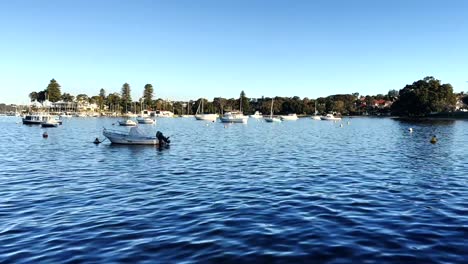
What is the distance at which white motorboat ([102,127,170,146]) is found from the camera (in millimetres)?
57844

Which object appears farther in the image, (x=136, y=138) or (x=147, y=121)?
(x=147, y=121)

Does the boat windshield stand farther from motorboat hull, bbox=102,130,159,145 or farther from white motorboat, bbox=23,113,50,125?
white motorboat, bbox=23,113,50,125

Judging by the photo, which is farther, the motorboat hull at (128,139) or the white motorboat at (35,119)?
the white motorboat at (35,119)

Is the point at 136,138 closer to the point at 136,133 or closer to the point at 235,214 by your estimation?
the point at 136,133

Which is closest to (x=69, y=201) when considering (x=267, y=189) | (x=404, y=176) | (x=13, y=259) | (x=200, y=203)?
(x=200, y=203)

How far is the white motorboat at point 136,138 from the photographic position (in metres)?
57.8

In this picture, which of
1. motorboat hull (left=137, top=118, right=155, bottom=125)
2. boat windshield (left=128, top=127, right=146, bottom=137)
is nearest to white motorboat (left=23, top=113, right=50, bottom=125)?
motorboat hull (left=137, top=118, right=155, bottom=125)

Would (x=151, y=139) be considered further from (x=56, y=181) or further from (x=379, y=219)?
(x=379, y=219)

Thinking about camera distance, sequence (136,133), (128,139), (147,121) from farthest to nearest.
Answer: (147,121) < (128,139) < (136,133)

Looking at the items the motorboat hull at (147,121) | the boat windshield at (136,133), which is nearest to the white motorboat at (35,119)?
the motorboat hull at (147,121)

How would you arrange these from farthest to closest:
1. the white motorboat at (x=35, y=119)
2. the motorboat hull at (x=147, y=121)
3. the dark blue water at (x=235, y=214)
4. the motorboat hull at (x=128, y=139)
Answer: the motorboat hull at (x=147, y=121) → the white motorboat at (x=35, y=119) → the motorboat hull at (x=128, y=139) → the dark blue water at (x=235, y=214)

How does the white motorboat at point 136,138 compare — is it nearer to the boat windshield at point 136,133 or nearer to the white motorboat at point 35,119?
the boat windshield at point 136,133

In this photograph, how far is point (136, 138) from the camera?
58594mm

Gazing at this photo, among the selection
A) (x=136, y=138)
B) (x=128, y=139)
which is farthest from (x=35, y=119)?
(x=136, y=138)
